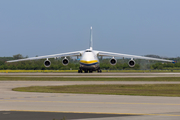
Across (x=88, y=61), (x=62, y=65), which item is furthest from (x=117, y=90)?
(x=62, y=65)

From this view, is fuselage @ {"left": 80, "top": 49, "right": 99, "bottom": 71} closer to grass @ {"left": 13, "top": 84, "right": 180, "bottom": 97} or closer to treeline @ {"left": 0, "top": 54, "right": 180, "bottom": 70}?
treeline @ {"left": 0, "top": 54, "right": 180, "bottom": 70}

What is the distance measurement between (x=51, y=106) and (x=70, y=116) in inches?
99.0

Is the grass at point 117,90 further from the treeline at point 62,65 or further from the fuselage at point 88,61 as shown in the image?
the treeline at point 62,65

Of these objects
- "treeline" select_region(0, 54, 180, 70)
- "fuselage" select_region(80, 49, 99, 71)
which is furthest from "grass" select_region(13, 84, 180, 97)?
"treeline" select_region(0, 54, 180, 70)

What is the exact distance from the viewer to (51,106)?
12172mm

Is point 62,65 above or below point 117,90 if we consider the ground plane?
above

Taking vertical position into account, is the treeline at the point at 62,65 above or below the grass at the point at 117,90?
above

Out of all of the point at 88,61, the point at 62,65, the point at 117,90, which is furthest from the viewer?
the point at 62,65

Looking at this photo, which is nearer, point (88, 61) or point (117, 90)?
point (117, 90)

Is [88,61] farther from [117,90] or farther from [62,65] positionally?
[117,90]

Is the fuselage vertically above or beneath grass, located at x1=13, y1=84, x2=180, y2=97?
above

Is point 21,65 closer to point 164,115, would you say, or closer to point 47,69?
point 47,69

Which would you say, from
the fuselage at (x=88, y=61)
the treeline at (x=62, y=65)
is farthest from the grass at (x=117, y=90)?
the treeline at (x=62, y=65)

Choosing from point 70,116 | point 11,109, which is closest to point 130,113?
point 70,116
